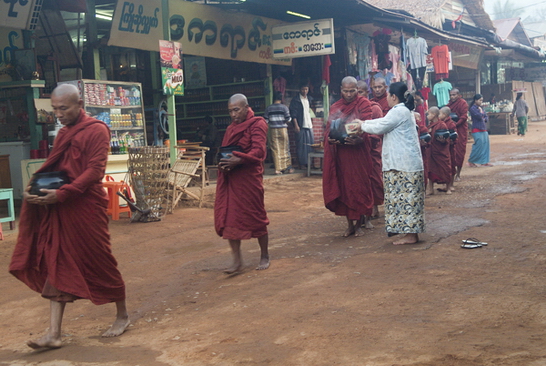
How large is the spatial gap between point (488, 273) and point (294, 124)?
9801 millimetres

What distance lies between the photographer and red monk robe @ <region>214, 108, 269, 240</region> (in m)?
5.55

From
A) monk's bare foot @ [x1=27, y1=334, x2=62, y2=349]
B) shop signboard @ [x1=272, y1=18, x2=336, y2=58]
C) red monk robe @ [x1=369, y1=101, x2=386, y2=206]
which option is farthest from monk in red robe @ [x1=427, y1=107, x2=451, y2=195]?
monk's bare foot @ [x1=27, y1=334, x2=62, y2=349]

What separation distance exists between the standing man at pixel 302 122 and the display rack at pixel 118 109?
189 inches

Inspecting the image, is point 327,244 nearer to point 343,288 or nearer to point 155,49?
point 343,288

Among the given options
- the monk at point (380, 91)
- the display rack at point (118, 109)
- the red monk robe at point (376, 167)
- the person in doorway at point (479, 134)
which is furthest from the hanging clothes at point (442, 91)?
the red monk robe at point (376, 167)

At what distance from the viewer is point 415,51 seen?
17844 millimetres

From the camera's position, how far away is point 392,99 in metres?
6.24

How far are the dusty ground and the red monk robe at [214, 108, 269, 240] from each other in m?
0.45

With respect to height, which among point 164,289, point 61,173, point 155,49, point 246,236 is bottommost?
point 164,289

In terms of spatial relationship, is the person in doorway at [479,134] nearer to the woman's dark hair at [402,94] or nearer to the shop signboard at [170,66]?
the shop signboard at [170,66]

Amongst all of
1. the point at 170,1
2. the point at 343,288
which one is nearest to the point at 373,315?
the point at 343,288

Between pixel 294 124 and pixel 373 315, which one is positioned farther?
pixel 294 124

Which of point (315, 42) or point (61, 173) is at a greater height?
point (315, 42)

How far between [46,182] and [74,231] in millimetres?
356
